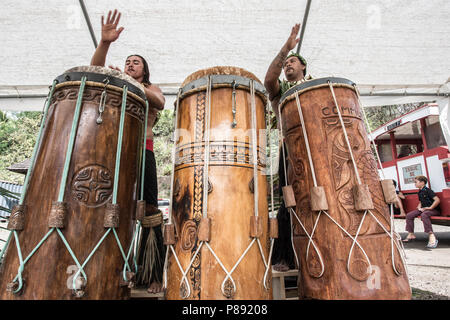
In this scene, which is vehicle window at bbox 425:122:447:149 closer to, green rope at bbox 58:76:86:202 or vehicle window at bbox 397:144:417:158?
vehicle window at bbox 397:144:417:158

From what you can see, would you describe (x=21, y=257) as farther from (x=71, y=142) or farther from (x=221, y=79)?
(x=221, y=79)

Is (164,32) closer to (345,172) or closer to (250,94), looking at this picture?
(250,94)

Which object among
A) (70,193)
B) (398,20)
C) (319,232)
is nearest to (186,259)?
(70,193)

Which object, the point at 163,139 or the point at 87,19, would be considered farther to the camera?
the point at 163,139

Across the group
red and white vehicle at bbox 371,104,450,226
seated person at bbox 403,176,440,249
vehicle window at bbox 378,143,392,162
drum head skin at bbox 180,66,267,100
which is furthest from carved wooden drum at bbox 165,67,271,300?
vehicle window at bbox 378,143,392,162

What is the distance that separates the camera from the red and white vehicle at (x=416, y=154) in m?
4.66

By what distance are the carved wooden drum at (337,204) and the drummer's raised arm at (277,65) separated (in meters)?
0.28

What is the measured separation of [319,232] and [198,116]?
89 centimetres

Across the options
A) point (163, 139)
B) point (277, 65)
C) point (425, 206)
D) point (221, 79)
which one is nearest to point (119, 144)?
point (221, 79)

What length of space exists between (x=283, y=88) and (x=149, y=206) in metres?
1.39

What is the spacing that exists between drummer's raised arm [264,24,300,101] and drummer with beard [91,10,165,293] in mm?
836

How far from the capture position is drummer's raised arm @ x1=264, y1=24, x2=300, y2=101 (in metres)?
1.69

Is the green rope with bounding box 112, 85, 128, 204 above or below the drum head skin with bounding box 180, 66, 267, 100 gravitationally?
below

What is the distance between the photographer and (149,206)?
5.39 ft
